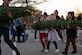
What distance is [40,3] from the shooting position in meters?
53.5

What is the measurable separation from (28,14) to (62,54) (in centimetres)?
352

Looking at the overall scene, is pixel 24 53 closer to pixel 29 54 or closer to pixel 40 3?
pixel 29 54

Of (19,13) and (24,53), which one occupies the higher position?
(19,13)

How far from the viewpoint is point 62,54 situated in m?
12.4

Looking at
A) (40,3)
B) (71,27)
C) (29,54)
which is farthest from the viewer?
(40,3)

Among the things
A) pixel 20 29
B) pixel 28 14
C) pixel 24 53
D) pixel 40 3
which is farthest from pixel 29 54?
pixel 40 3

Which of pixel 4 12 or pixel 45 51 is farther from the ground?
pixel 4 12

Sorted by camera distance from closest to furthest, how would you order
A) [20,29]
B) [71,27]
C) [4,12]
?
[4,12] < [71,27] < [20,29]

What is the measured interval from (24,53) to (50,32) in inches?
53.2

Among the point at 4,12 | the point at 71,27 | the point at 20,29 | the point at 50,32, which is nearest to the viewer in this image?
the point at 4,12

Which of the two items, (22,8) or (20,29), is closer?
(22,8)

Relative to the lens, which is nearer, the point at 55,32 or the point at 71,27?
the point at 71,27

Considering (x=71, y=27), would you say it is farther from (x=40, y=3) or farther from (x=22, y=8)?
(x=40, y=3)

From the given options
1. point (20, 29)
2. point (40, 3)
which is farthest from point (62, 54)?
point (40, 3)
